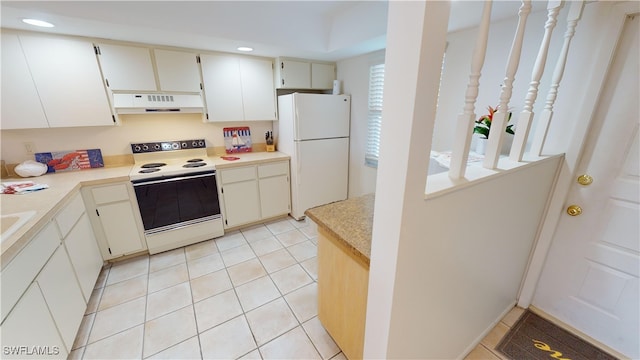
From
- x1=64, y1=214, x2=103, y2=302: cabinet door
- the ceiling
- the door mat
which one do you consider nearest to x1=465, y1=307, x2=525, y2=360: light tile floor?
the door mat

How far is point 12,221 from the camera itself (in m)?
1.34

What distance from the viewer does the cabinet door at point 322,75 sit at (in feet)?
10.3

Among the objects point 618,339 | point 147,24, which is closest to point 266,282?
point 147,24

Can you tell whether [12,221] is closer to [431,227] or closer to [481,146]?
[431,227]

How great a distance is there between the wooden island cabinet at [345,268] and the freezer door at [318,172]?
1.56 meters

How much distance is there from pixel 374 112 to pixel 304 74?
103cm

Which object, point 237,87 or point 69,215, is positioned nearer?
point 69,215

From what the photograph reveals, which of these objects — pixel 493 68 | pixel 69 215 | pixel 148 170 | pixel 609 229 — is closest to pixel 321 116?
pixel 493 68

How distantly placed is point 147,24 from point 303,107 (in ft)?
5.01

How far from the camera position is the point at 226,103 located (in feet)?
9.17

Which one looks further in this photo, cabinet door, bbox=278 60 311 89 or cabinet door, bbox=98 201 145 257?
cabinet door, bbox=278 60 311 89

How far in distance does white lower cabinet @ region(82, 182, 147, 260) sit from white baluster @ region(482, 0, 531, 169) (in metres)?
2.80

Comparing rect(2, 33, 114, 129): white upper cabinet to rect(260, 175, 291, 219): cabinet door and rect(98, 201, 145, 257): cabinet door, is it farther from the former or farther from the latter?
rect(260, 175, 291, 219): cabinet door

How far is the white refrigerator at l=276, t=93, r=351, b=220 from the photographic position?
2863 millimetres
